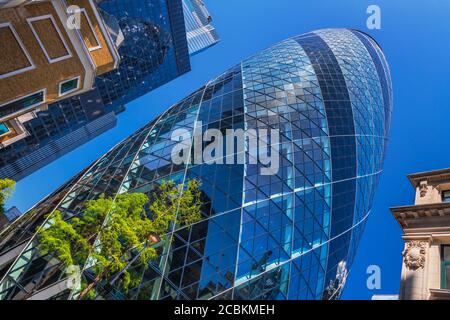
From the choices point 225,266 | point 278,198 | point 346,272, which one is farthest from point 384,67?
point 225,266

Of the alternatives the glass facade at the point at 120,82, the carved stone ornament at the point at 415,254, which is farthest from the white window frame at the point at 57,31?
the glass facade at the point at 120,82

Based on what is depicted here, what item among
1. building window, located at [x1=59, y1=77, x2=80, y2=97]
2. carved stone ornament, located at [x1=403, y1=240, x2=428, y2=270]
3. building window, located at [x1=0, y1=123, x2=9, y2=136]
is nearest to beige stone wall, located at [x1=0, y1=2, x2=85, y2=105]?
building window, located at [x1=59, y1=77, x2=80, y2=97]

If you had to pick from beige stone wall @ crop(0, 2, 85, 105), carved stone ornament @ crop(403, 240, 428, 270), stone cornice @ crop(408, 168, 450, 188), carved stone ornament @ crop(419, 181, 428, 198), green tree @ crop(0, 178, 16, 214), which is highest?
beige stone wall @ crop(0, 2, 85, 105)

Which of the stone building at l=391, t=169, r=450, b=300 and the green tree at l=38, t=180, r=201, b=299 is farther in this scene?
the stone building at l=391, t=169, r=450, b=300

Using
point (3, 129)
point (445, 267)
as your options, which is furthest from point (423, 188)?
point (3, 129)

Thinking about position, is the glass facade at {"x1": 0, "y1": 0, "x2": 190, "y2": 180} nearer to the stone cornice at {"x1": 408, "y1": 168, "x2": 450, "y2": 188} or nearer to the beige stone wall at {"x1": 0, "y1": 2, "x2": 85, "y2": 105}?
the beige stone wall at {"x1": 0, "y1": 2, "x2": 85, "y2": 105}

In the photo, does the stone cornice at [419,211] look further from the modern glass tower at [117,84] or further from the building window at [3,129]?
the modern glass tower at [117,84]

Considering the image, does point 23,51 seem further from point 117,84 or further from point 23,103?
point 117,84
